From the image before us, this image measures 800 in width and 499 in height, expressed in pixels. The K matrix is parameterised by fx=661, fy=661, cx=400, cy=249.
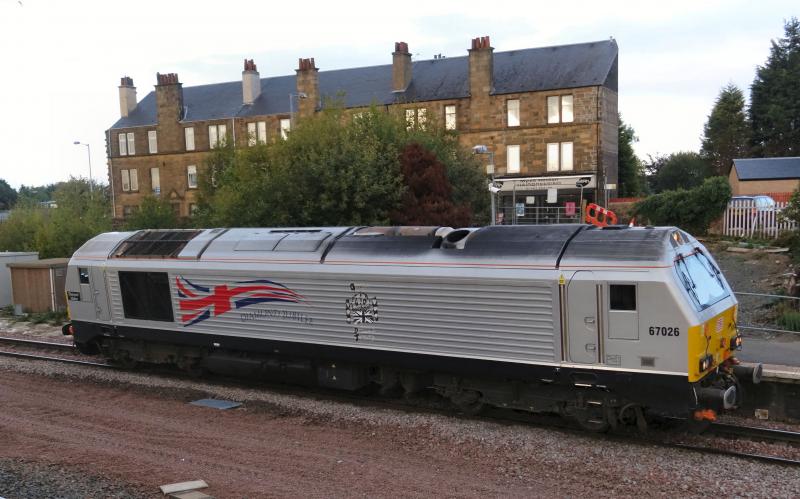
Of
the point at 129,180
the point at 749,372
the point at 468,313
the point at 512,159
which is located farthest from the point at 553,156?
the point at 129,180

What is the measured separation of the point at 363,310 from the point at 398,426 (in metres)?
2.08

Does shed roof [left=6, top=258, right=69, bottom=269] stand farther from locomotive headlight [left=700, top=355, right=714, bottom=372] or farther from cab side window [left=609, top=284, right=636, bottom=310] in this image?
locomotive headlight [left=700, top=355, right=714, bottom=372]

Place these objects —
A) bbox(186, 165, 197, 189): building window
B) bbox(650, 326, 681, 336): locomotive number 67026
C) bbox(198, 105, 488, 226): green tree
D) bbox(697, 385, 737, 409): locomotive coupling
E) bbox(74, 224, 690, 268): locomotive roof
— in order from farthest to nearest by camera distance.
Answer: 1. bbox(186, 165, 197, 189): building window
2. bbox(198, 105, 488, 226): green tree
3. bbox(74, 224, 690, 268): locomotive roof
4. bbox(697, 385, 737, 409): locomotive coupling
5. bbox(650, 326, 681, 336): locomotive number 67026

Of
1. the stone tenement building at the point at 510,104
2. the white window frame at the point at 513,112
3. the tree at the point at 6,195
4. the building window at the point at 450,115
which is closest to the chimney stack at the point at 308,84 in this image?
the stone tenement building at the point at 510,104

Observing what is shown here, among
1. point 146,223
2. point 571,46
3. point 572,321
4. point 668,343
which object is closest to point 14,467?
point 572,321

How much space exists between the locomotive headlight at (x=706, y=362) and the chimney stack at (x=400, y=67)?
3784 centimetres

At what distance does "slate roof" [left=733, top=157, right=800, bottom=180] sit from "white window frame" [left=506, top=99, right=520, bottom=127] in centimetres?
1463

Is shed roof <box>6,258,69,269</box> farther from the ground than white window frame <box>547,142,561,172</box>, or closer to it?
closer to it

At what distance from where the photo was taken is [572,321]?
379 inches

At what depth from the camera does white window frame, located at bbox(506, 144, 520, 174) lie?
42.7 m

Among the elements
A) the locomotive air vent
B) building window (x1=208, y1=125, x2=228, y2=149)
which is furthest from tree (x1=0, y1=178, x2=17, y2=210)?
the locomotive air vent

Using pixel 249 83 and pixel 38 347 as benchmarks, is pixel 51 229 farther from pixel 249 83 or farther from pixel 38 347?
pixel 249 83

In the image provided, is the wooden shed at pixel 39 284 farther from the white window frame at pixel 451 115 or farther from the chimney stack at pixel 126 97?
the chimney stack at pixel 126 97

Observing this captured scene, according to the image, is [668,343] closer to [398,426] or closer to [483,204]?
[398,426]
